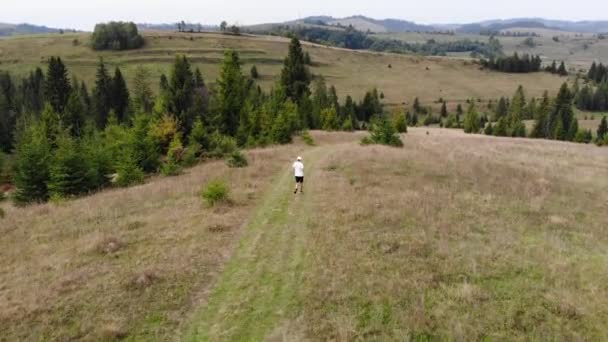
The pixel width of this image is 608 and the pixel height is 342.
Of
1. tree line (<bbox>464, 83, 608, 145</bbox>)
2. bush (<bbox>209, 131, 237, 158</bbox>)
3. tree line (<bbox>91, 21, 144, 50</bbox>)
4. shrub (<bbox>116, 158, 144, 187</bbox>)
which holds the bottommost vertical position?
tree line (<bbox>464, 83, 608, 145</bbox>)

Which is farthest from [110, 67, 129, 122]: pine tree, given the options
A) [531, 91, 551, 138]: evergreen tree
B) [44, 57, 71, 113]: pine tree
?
[531, 91, 551, 138]: evergreen tree

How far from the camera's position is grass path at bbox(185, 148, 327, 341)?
1065cm

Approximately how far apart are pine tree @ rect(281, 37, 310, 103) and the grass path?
1847 inches

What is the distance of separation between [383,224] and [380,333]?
7.56 m

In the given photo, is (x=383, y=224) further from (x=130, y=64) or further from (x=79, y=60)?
(x=79, y=60)

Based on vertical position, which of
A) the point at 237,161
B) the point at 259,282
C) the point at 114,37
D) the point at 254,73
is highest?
the point at 114,37

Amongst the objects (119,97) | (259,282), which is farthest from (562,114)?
(259,282)

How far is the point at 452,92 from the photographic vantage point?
160 metres

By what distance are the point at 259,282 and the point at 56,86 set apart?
75191 millimetres

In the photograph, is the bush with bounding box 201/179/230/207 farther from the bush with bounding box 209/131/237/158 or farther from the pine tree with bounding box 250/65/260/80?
the pine tree with bounding box 250/65/260/80

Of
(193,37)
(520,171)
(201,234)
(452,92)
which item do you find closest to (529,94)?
(452,92)

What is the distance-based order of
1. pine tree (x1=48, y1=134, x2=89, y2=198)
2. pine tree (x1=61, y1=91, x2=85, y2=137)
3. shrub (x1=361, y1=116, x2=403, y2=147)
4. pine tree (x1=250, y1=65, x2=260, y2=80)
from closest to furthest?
pine tree (x1=48, y1=134, x2=89, y2=198) < shrub (x1=361, y1=116, x2=403, y2=147) < pine tree (x1=61, y1=91, x2=85, y2=137) < pine tree (x1=250, y1=65, x2=260, y2=80)

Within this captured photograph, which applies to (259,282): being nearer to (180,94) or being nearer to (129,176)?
(129,176)

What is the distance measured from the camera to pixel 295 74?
6538cm
